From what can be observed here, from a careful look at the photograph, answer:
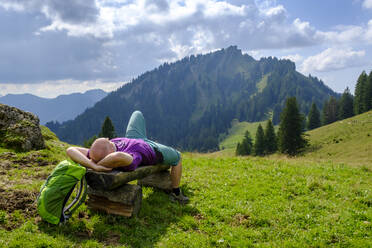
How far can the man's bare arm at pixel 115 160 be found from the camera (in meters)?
6.55

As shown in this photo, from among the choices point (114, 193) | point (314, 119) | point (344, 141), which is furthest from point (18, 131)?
point (314, 119)

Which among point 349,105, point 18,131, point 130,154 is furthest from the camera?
point 349,105

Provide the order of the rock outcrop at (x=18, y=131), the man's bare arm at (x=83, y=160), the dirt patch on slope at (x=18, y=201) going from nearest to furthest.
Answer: the dirt patch on slope at (x=18, y=201)
the man's bare arm at (x=83, y=160)
the rock outcrop at (x=18, y=131)

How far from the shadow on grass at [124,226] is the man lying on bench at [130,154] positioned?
105 centimetres

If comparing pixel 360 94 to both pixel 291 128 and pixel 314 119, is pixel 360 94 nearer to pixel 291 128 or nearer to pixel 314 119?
pixel 314 119

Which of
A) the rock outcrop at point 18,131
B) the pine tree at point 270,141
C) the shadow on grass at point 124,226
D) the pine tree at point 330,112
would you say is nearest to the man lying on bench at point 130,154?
the shadow on grass at point 124,226

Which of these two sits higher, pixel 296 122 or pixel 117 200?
pixel 296 122

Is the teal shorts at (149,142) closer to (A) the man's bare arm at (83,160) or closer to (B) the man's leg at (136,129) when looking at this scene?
(B) the man's leg at (136,129)

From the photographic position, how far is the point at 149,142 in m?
8.67

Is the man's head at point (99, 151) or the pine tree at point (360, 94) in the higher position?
the pine tree at point (360, 94)

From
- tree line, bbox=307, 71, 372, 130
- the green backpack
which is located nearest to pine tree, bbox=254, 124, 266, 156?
tree line, bbox=307, 71, 372, 130

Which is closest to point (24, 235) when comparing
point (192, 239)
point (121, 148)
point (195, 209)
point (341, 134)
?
point (121, 148)

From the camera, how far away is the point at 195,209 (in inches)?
316

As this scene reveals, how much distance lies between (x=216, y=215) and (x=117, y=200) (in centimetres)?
312
